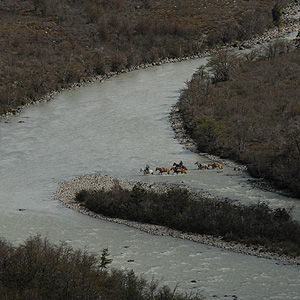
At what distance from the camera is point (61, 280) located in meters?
21.6

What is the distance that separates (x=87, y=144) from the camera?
46844 millimetres

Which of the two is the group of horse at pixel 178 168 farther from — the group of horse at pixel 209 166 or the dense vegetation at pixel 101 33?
the dense vegetation at pixel 101 33

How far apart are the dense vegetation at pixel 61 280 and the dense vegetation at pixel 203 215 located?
729cm

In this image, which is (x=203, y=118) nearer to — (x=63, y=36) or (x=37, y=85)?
(x=37, y=85)

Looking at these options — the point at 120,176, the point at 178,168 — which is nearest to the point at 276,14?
the point at 178,168

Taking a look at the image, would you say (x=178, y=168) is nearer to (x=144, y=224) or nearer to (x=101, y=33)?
(x=144, y=224)

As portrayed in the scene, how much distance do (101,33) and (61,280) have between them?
70.0 meters

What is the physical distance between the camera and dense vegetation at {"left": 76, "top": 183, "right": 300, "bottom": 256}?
29.6 metres

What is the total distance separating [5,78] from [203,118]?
2673cm

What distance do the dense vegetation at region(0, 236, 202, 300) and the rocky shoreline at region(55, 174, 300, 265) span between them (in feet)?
20.2

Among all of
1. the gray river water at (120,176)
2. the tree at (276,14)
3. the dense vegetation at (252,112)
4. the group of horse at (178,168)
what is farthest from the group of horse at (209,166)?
the tree at (276,14)

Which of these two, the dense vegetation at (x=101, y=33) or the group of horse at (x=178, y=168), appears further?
the dense vegetation at (x=101, y=33)

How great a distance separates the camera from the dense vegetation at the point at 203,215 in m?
29.6

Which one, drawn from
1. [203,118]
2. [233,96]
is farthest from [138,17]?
[203,118]
